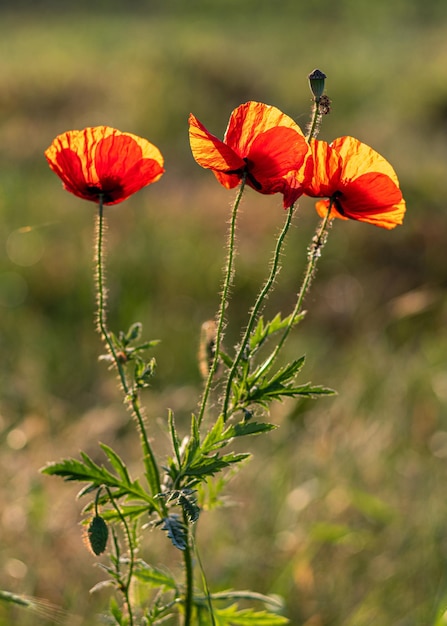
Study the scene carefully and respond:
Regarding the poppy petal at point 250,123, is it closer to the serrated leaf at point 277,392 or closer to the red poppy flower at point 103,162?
the red poppy flower at point 103,162

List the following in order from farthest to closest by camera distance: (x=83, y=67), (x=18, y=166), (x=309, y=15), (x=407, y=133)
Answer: (x=309, y=15)
(x=83, y=67)
(x=407, y=133)
(x=18, y=166)

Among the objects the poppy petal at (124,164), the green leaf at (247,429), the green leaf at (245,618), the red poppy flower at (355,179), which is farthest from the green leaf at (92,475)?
the red poppy flower at (355,179)

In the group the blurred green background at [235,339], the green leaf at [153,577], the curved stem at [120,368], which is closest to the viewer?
the curved stem at [120,368]

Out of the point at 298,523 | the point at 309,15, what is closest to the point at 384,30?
the point at 309,15

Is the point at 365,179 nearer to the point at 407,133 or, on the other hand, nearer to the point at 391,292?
the point at 391,292

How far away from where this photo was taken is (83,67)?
38.8 feet

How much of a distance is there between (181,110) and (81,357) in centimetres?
576

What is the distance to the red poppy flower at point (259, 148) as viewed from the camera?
1121mm

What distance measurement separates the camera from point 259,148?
1146 mm

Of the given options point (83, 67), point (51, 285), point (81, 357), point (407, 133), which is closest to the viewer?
point (81, 357)

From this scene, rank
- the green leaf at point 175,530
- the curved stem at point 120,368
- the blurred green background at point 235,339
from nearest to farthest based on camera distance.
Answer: the green leaf at point 175,530 → the curved stem at point 120,368 → the blurred green background at point 235,339

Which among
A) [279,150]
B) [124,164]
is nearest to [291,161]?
[279,150]

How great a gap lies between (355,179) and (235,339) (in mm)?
3258

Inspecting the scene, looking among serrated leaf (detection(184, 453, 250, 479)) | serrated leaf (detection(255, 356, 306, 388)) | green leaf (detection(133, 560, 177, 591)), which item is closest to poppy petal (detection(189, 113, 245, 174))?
serrated leaf (detection(255, 356, 306, 388))
